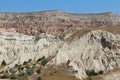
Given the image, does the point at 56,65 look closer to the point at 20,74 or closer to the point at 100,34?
the point at 20,74

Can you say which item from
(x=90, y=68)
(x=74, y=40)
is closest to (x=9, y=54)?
(x=74, y=40)

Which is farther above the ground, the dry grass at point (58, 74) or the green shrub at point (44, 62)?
the green shrub at point (44, 62)

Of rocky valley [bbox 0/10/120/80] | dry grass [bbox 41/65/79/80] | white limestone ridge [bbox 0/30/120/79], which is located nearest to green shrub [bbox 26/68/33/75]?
rocky valley [bbox 0/10/120/80]

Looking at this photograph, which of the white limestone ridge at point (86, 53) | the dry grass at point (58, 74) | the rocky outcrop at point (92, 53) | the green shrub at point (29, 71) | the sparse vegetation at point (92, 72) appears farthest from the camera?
the white limestone ridge at point (86, 53)

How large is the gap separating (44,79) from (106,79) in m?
17.7

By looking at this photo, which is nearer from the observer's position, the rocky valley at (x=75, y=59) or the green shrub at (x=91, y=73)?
the rocky valley at (x=75, y=59)

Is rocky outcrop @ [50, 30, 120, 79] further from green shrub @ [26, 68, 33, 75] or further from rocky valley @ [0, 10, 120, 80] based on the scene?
green shrub @ [26, 68, 33, 75]

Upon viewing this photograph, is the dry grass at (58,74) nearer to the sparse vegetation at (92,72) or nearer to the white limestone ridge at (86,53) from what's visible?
the white limestone ridge at (86,53)

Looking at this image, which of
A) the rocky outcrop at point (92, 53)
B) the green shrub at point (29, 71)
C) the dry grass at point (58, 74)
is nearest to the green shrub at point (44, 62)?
the rocky outcrop at point (92, 53)

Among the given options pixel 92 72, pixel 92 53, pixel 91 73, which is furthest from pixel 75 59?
pixel 91 73

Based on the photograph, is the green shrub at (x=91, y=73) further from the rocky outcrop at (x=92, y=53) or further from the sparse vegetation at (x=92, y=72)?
the rocky outcrop at (x=92, y=53)

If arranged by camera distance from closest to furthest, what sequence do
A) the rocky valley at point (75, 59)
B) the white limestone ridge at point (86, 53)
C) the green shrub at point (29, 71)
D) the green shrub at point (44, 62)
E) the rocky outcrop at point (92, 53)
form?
1. the rocky valley at point (75, 59)
2. the green shrub at point (29, 71)
3. the rocky outcrop at point (92, 53)
4. the white limestone ridge at point (86, 53)
5. the green shrub at point (44, 62)

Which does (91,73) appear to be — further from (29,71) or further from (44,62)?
(29,71)

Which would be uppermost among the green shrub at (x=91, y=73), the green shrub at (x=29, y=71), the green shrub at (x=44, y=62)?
the green shrub at (x=44, y=62)
